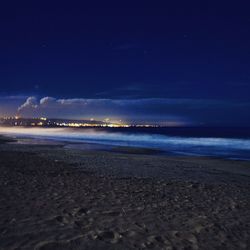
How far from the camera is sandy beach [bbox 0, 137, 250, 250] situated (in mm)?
6074

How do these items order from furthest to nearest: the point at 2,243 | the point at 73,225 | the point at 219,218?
the point at 219,218 → the point at 73,225 → the point at 2,243

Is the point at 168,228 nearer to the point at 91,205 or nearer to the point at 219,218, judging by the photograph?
the point at 219,218

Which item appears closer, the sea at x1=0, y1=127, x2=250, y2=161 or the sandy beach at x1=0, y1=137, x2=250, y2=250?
the sandy beach at x1=0, y1=137, x2=250, y2=250

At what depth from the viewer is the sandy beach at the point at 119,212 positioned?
607 centimetres

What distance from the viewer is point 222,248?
600cm

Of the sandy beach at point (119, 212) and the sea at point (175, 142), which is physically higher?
the sea at point (175, 142)

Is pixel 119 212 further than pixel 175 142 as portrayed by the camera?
No

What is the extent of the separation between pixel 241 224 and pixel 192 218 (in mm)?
1023

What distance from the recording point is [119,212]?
7.84 m

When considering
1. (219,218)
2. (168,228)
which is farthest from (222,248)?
(219,218)

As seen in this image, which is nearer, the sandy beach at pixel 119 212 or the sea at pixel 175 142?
the sandy beach at pixel 119 212

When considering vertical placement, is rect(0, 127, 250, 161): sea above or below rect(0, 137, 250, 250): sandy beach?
above

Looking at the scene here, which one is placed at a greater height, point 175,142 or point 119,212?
point 175,142

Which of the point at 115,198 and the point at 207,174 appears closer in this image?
the point at 115,198
